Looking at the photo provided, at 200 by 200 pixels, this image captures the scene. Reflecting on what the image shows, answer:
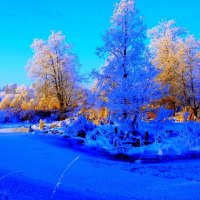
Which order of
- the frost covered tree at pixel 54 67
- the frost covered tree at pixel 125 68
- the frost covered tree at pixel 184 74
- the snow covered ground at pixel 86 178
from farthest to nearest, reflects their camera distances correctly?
the frost covered tree at pixel 54 67 → the frost covered tree at pixel 184 74 → the frost covered tree at pixel 125 68 → the snow covered ground at pixel 86 178

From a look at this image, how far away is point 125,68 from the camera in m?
18.9

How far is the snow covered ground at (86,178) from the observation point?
735cm

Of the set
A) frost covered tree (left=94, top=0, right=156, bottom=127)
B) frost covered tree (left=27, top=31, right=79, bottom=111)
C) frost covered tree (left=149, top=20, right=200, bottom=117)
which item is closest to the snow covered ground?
frost covered tree (left=94, top=0, right=156, bottom=127)

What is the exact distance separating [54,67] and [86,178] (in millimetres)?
24319

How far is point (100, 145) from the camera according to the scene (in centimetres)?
1650

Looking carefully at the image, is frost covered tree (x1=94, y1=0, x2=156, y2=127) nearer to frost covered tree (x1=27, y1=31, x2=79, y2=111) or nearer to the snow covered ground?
the snow covered ground

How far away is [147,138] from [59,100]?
16434 mm

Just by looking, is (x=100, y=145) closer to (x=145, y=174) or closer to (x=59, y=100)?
(x=145, y=174)

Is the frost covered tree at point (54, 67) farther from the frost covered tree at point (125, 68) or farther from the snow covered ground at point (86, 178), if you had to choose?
the snow covered ground at point (86, 178)

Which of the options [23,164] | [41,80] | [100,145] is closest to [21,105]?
[41,80]

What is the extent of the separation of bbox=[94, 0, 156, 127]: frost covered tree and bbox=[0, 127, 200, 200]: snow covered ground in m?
6.16

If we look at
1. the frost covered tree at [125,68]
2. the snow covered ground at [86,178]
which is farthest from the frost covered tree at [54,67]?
the snow covered ground at [86,178]

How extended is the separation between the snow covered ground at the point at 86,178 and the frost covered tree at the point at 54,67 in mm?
19801

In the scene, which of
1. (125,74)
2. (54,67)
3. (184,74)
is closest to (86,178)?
(125,74)
